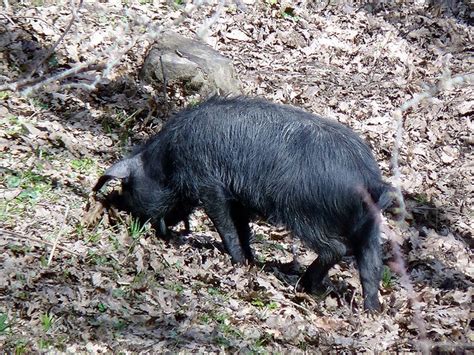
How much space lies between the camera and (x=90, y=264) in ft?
22.0

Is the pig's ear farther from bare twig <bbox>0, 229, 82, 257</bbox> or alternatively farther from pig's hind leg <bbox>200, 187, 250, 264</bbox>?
bare twig <bbox>0, 229, 82, 257</bbox>

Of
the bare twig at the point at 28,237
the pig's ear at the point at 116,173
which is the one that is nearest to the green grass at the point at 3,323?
the bare twig at the point at 28,237

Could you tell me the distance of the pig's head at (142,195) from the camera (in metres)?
7.91

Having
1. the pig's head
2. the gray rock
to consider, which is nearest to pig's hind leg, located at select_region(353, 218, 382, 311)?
the pig's head

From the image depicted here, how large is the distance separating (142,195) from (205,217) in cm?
123

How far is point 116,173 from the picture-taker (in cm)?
782

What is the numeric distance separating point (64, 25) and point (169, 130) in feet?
14.4

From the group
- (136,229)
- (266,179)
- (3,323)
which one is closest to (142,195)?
(136,229)

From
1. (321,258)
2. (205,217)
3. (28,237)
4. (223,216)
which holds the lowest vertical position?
(205,217)

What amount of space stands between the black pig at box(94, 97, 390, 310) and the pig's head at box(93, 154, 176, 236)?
0.03ft

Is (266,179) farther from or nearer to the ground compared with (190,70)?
farther from the ground

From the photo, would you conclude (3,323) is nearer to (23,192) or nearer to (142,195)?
(23,192)

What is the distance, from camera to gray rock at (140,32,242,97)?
1026cm

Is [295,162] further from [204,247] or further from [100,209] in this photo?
[100,209]
